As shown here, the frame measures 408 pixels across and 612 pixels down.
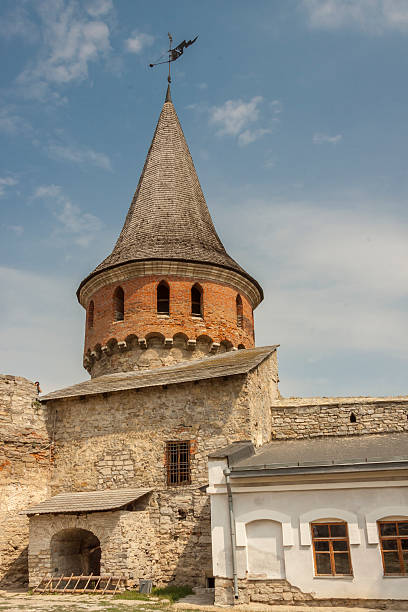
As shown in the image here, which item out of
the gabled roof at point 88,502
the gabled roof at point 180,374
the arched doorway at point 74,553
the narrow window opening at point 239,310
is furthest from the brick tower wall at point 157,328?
the arched doorway at point 74,553

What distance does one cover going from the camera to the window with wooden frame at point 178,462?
44.5ft

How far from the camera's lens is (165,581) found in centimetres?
1277

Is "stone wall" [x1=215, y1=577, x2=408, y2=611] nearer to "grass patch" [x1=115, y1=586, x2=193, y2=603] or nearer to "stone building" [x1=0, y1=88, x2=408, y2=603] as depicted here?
"stone building" [x1=0, y1=88, x2=408, y2=603]

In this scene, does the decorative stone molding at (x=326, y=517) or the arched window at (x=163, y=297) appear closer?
the decorative stone molding at (x=326, y=517)

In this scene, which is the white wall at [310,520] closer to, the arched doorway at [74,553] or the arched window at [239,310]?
the arched doorway at [74,553]

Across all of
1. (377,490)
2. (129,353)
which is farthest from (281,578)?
(129,353)

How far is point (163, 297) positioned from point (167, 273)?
912 mm

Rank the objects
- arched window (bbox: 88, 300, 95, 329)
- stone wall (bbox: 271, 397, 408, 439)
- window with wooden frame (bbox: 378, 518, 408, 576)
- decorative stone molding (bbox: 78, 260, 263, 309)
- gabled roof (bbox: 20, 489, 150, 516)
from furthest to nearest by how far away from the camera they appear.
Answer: arched window (bbox: 88, 300, 95, 329) < decorative stone molding (bbox: 78, 260, 263, 309) < stone wall (bbox: 271, 397, 408, 439) < gabled roof (bbox: 20, 489, 150, 516) < window with wooden frame (bbox: 378, 518, 408, 576)

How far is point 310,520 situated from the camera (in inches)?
425

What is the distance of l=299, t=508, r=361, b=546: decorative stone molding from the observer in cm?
1052

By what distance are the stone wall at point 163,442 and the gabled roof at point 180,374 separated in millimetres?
256

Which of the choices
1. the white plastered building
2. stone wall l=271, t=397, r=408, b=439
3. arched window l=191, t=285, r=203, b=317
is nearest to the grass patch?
the white plastered building

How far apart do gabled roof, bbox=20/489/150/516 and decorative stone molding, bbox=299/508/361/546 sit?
13.7 feet

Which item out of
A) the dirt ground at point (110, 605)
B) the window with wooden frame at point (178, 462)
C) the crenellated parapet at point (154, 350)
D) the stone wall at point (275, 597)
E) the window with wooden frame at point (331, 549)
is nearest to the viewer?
the dirt ground at point (110, 605)
